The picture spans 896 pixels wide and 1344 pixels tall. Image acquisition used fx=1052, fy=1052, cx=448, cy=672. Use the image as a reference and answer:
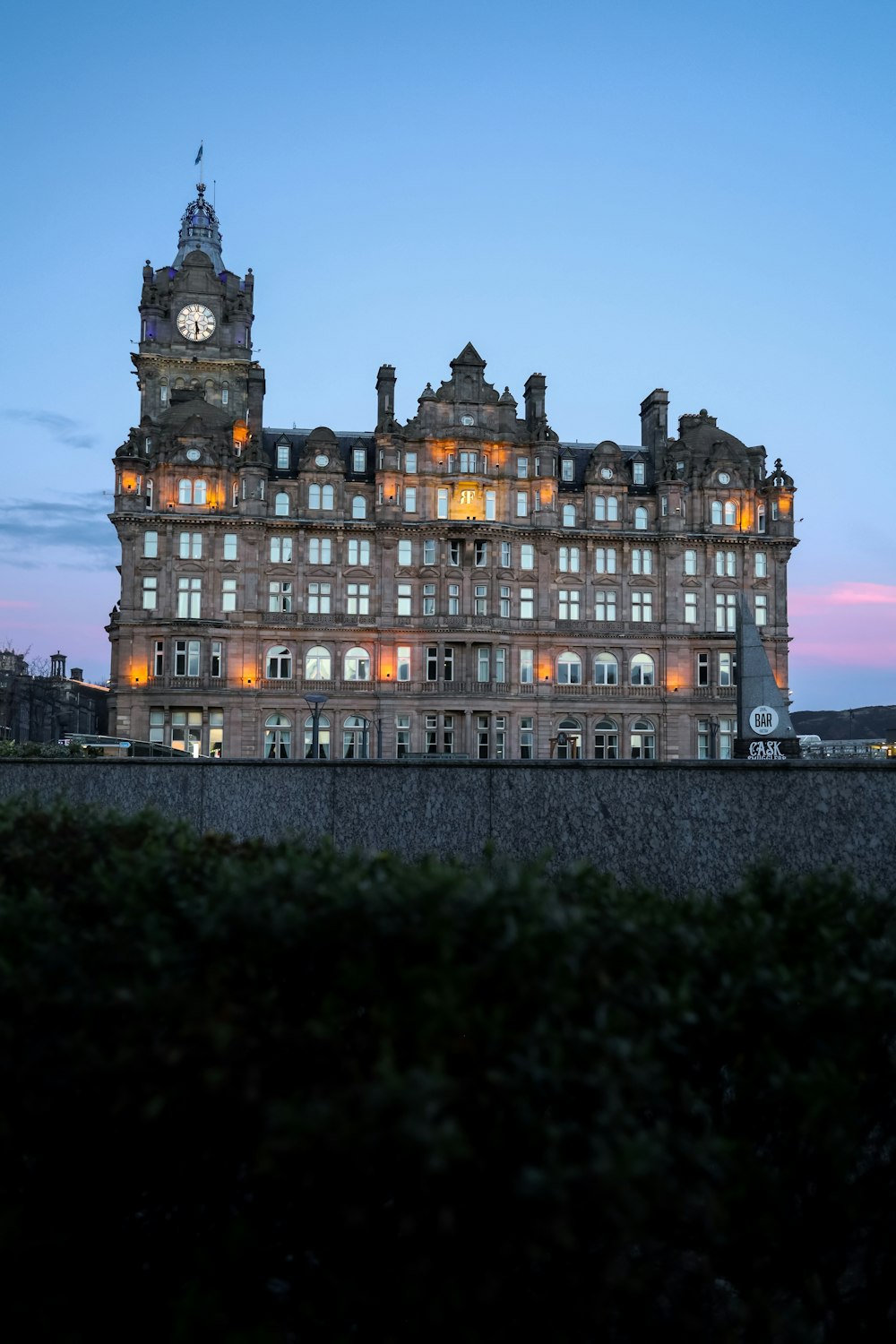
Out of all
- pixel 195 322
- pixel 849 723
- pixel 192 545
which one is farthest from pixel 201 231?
pixel 849 723

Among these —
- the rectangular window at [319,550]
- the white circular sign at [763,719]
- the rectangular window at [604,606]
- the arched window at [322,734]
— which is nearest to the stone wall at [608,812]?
the white circular sign at [763,719]

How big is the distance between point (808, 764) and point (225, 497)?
164 feet

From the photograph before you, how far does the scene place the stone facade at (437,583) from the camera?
56.6 meters

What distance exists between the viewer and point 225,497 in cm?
5744

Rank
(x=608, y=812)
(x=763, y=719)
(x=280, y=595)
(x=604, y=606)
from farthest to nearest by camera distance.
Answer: (x=604, y=606) < (x=280, y=595) < (x=763, y=719) < (x=608, y=812)

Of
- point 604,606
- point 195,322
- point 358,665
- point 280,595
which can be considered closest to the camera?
point 280,595

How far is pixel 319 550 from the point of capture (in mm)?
57938

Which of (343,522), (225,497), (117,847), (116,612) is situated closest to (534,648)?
(343,522)

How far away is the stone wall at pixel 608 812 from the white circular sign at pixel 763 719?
20689mm

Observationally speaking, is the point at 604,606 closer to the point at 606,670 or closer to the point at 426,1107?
the point at 606,670

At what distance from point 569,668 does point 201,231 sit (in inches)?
2320

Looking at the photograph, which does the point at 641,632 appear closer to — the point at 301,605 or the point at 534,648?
the point at 534,648

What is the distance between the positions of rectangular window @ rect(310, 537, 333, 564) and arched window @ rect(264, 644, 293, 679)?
16.6 ft

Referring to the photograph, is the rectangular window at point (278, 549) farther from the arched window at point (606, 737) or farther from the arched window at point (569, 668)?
the arched window at point (606, 737)
